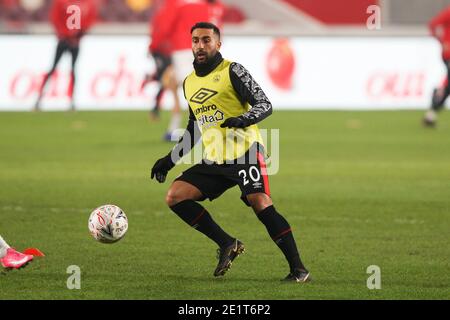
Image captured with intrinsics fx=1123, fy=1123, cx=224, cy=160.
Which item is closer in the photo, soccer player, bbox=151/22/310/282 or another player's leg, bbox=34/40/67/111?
soccer player, bbox=151/22/310/282

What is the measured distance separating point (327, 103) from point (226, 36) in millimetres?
2471

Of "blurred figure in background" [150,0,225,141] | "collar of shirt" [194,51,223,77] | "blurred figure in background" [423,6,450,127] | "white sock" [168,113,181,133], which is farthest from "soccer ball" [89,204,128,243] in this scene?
"blurred figure in background" [423,6,450,127]

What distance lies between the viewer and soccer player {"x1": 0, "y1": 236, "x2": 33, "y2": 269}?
7562 millimetres

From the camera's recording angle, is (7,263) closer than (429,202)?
Yes

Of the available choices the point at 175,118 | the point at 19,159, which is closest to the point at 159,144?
the point at 175,118

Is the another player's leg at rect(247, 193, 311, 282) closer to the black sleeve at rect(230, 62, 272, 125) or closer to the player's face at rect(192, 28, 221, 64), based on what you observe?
the black sleeve at rect(230, 62, 272, 125)

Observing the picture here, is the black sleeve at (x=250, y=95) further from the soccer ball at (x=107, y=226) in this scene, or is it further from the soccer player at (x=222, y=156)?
the soccer ball at (x=107, y=226)

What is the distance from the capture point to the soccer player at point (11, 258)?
7.56 metres

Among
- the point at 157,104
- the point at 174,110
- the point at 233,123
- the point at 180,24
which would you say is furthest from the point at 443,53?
the point at 233,123

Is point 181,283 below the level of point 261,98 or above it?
below

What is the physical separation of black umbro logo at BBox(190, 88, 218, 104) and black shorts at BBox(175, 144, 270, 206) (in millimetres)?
425

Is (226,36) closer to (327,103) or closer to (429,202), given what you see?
(327,103)

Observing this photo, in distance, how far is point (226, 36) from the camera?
73.8ft

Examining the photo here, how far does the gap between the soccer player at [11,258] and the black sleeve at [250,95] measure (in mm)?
1787
